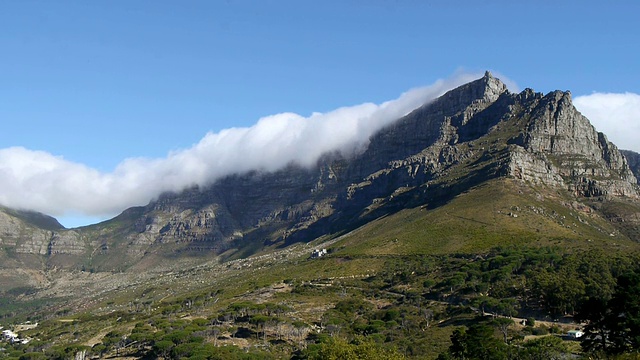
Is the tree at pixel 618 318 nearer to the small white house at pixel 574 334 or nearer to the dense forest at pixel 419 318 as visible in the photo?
the dense forest at pixel 419 318

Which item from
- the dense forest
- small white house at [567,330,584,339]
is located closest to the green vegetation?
the dense forest

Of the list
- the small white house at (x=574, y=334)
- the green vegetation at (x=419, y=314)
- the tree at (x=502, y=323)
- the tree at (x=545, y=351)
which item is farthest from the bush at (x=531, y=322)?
the tree at (x=545, y=351)

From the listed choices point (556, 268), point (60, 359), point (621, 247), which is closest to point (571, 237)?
point (621, 247)

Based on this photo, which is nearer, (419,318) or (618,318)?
(618,318)

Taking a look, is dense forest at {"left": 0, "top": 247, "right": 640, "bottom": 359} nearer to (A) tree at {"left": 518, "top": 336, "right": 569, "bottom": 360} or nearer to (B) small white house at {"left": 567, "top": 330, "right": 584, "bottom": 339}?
(A) tree at {"left": 518, "top": 336, "right": 569, "bottom": 360}

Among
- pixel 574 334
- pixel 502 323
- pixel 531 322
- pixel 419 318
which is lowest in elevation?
pixel 419 318

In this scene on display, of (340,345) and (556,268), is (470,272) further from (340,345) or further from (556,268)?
(340,345)

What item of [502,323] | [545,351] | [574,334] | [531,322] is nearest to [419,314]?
[502,323]

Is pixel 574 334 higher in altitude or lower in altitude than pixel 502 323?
lower

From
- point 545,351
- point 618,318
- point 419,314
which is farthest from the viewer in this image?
point 419,314

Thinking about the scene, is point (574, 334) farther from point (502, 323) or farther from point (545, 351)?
point (545, 351)

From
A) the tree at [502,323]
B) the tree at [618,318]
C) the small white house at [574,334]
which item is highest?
the tree at [618,318]

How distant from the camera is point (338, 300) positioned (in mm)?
Answer: 159125

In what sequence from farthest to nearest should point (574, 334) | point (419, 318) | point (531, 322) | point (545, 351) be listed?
point (419, 318) < point (531, 322) < point (574, 334) < point (545, 351)
